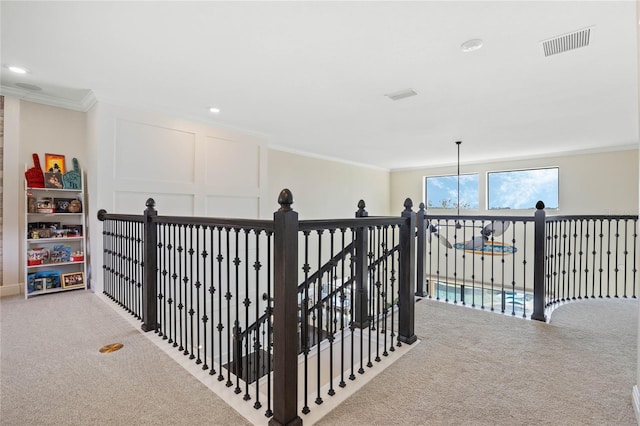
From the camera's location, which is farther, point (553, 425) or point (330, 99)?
point (330, 99)

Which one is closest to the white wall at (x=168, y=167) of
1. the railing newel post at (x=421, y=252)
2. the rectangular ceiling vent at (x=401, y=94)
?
the rectangular ceiling vent at (x=401, y=94)

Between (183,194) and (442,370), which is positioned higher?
(183,194)

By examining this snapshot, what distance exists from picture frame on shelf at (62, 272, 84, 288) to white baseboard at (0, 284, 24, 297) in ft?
1.52

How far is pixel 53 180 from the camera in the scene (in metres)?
3.83

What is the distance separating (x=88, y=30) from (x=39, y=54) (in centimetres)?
83

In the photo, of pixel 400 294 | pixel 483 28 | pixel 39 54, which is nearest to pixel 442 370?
pixel 400 294

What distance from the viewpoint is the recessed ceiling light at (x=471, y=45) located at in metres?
2.46

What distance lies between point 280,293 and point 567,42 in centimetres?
288

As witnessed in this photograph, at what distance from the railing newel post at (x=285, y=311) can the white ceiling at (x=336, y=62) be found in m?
1.51

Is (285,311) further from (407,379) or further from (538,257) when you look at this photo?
(538,257)

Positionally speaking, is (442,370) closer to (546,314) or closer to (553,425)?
(553,425)

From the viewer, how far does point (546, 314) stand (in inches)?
127

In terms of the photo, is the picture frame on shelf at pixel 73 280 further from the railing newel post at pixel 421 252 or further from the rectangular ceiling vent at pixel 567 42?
the rectangular ceiling vent at pixel 567 42

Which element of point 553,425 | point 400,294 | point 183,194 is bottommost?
point 553,425
